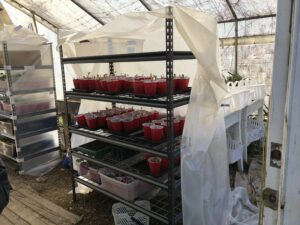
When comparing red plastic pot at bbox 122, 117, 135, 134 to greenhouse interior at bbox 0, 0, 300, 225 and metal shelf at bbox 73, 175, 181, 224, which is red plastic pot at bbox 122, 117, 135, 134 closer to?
greenhouse interior at bbox 0, 0, 300, 225

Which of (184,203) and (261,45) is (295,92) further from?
(261,45)

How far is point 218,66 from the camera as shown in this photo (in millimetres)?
1763

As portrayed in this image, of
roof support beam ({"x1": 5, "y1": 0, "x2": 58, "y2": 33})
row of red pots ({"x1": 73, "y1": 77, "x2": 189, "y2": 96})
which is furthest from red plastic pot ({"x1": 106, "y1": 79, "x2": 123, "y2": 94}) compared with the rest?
roof support beam ({"x1": 5, "y1": 0, "x2": 58, "y2": 33})

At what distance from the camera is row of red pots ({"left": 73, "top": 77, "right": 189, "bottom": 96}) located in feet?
6.10

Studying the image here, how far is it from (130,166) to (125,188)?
0.18 meters

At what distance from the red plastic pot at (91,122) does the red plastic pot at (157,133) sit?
24.5 inches

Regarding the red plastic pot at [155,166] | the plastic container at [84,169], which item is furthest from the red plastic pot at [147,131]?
the plastic container at [84,169]

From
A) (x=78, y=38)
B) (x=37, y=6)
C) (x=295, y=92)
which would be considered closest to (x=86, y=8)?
(x=37, y=6)

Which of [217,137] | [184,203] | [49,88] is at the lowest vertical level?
[184,203]

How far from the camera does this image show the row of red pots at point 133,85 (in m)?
1.86

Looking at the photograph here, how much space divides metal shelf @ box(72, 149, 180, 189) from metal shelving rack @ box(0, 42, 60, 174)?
43.1 inches

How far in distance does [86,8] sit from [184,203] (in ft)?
9.84

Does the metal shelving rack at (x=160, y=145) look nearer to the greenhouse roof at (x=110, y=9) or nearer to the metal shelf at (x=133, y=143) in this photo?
the metal shelf at (x=133, y=143)

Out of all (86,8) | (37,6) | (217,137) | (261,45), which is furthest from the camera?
(37,6)
